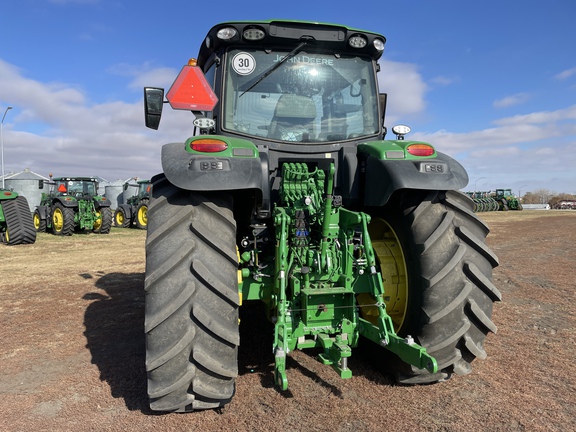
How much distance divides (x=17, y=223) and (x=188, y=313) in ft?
40.9

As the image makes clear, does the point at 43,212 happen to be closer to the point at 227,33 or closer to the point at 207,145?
Answer: the point at 227,33

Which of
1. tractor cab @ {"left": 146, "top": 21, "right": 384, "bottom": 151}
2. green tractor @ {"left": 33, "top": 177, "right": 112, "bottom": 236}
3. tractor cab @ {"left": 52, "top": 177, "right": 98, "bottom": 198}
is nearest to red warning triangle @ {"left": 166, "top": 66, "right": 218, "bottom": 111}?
tractor cab @ {"left": 146, "top": 21, "right": 384, "bottom": 151}

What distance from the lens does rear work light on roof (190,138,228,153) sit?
289cm

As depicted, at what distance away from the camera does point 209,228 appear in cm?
277

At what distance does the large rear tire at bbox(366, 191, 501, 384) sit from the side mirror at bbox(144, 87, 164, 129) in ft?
6.25

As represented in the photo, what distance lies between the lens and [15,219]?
41.8 feet

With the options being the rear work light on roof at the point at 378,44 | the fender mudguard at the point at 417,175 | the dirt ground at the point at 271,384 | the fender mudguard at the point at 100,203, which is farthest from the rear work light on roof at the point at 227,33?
the fender mudguard at the point at 100,203

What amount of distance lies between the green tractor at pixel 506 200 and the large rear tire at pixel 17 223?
3999 cm

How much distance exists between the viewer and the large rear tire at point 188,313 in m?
2.53

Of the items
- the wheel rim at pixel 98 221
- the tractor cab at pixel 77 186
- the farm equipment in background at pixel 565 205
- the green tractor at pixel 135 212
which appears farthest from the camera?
the farm equipment in background at pixel 565 205

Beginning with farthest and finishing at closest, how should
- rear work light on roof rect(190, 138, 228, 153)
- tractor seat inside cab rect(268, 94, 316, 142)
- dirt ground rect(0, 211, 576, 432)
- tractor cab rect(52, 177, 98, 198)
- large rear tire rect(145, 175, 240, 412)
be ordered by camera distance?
tractor cab rect(52, 177, 98, 198) → tractor seat inside cab rect(268, 94, 316, 142) → rear work light on roof rect(190, 138, 228, 153) → dirt ground rect(0, 211, 576, 432) → large rear tire rect(145, 175, 240, 412)

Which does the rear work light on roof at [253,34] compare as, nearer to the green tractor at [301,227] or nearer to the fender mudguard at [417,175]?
the green tractor at [301,227]

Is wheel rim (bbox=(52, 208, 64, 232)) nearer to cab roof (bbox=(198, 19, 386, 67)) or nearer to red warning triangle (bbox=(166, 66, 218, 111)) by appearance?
cab roof (bbox=(198, 19, 386, 67))

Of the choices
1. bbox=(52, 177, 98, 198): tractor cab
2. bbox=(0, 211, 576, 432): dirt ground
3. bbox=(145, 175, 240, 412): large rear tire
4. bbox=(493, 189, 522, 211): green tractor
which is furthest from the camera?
bbox=(493, 189, 522, 211): green tractor
